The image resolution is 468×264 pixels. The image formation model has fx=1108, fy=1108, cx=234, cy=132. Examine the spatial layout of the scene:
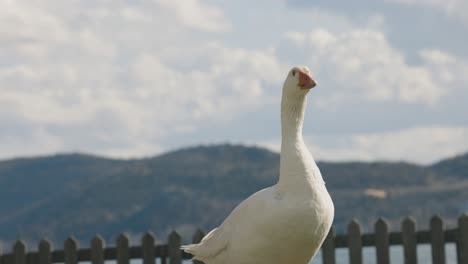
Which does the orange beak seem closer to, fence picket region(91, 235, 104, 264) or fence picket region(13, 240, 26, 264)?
fence picket region(91, 235, 104, 264)

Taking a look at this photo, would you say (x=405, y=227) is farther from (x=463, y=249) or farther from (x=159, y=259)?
(x=159, y=259)

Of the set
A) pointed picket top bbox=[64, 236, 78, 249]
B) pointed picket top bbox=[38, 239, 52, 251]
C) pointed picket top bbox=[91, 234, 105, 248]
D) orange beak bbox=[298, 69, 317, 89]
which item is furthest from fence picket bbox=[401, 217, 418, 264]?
orange beak bbox=[298, 69, 317, 89]

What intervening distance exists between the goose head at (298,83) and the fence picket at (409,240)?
177 inches

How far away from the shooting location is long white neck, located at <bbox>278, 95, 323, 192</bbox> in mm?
9086

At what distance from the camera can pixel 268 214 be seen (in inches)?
359

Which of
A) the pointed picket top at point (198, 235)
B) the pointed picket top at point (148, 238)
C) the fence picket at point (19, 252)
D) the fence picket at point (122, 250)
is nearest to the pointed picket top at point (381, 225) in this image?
the pointed picket top at point (198, 235)

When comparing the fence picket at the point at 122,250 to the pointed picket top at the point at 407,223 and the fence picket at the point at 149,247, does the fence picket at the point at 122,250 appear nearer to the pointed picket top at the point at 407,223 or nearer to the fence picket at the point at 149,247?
the fence picket at the point at 149,247

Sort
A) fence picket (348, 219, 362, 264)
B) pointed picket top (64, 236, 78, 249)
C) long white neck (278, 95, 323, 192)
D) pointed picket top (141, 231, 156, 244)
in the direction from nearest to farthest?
long white neck (278, 95, 323, 192) → fence picket (348, 219, 362, 264) → pointed picket top (141, 231, 156, 244) → pointed picket top (64, 236, 78, 249)

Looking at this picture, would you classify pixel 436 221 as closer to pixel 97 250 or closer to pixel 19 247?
pixel 97 250

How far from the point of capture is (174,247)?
1373 cm

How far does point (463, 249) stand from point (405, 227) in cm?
80

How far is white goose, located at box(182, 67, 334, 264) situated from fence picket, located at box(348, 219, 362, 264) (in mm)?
3928

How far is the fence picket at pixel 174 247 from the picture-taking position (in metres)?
13.7

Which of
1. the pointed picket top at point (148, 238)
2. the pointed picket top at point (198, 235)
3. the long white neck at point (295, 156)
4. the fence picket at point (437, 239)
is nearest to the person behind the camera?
the long white neck at point (295, 156)
